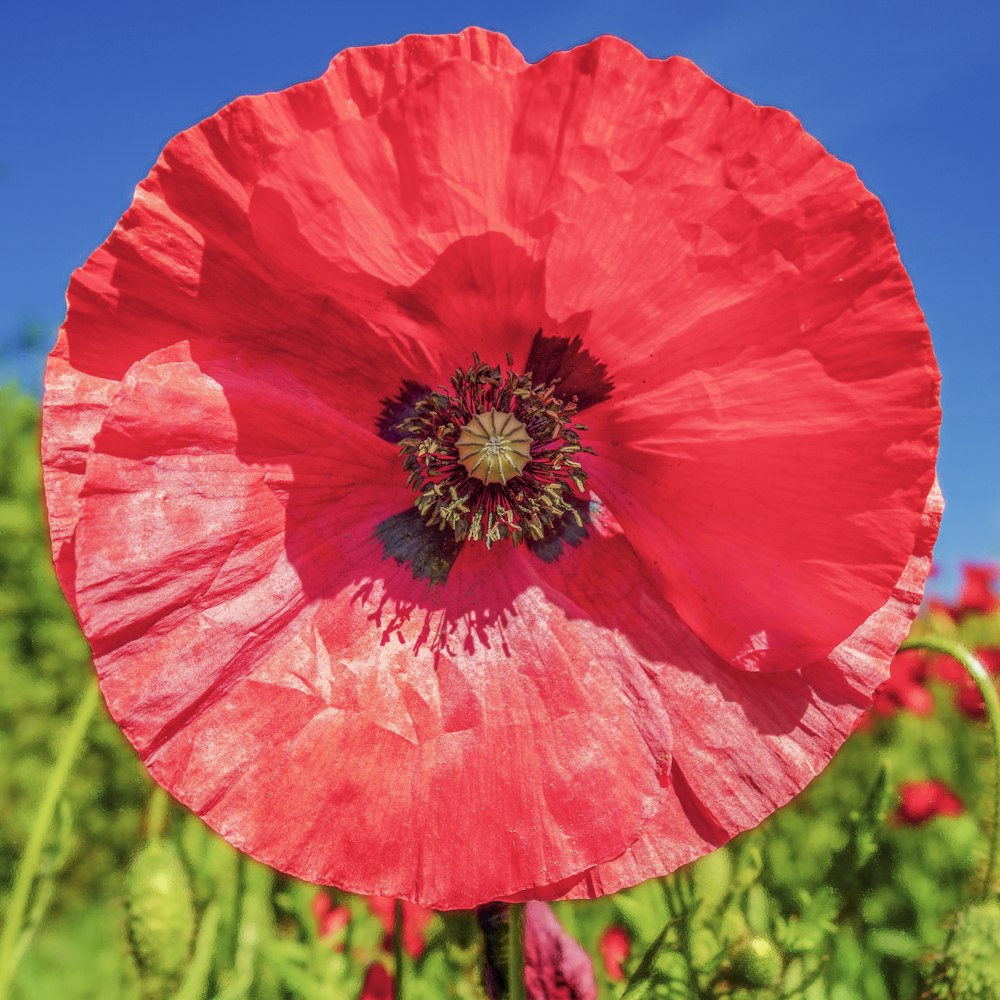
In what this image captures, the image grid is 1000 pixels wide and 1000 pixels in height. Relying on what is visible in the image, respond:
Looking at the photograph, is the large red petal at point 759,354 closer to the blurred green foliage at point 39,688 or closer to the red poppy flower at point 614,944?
the red poppy flower at point 614,944

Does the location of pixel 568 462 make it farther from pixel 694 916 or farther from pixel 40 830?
pixel 40 830

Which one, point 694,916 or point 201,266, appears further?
point 694,916

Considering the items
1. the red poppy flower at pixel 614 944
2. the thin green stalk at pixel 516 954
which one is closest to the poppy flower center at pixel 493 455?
the thin green stalk at pixel 516 954

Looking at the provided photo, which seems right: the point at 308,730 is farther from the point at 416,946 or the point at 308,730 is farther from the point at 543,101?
the point at 416,946

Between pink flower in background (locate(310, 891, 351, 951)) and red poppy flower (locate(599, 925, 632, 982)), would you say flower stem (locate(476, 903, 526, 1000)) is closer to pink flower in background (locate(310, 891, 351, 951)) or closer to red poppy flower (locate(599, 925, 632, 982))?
red poppy flower (locate(599, 925, 632, 982))

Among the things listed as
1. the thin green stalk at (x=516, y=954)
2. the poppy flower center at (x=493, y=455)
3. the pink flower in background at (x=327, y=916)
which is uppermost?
the poppy flower center at (x=493, y=455)

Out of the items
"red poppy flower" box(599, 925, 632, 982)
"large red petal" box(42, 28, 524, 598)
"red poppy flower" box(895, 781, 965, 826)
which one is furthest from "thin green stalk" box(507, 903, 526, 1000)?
"red poppy flower" box(895, 781, 965, 826)

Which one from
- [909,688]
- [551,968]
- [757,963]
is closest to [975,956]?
[757,963]
